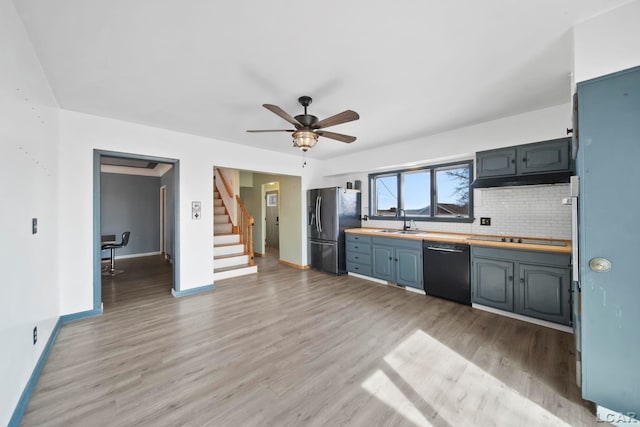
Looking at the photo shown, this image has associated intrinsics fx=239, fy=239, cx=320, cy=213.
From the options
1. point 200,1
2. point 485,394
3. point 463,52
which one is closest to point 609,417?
point 485,394

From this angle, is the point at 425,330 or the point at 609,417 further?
the point at 425,330

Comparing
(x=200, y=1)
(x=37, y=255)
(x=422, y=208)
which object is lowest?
(x=37, y=255)

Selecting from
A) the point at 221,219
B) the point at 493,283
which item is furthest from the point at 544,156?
the point at 221,219

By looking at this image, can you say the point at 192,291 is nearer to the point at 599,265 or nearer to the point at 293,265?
the point at 293,265

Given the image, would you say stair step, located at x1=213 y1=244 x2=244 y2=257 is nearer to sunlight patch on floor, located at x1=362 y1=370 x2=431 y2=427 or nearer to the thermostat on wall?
the thermostat on wall

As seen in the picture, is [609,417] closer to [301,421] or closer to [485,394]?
[485,394]

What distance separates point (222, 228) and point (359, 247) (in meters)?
3.45

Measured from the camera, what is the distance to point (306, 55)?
1.91m

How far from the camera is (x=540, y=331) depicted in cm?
260

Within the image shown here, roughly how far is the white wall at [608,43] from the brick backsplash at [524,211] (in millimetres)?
1905

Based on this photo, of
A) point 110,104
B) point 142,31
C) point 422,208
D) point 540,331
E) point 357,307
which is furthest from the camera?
point 422,208

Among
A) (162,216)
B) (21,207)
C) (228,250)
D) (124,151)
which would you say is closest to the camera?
(21,207)

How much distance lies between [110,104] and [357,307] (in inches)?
155

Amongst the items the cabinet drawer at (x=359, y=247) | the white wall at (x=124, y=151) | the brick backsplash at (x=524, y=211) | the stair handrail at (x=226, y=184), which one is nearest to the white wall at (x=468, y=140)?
the brick backsplash at (x=524, y=211)
